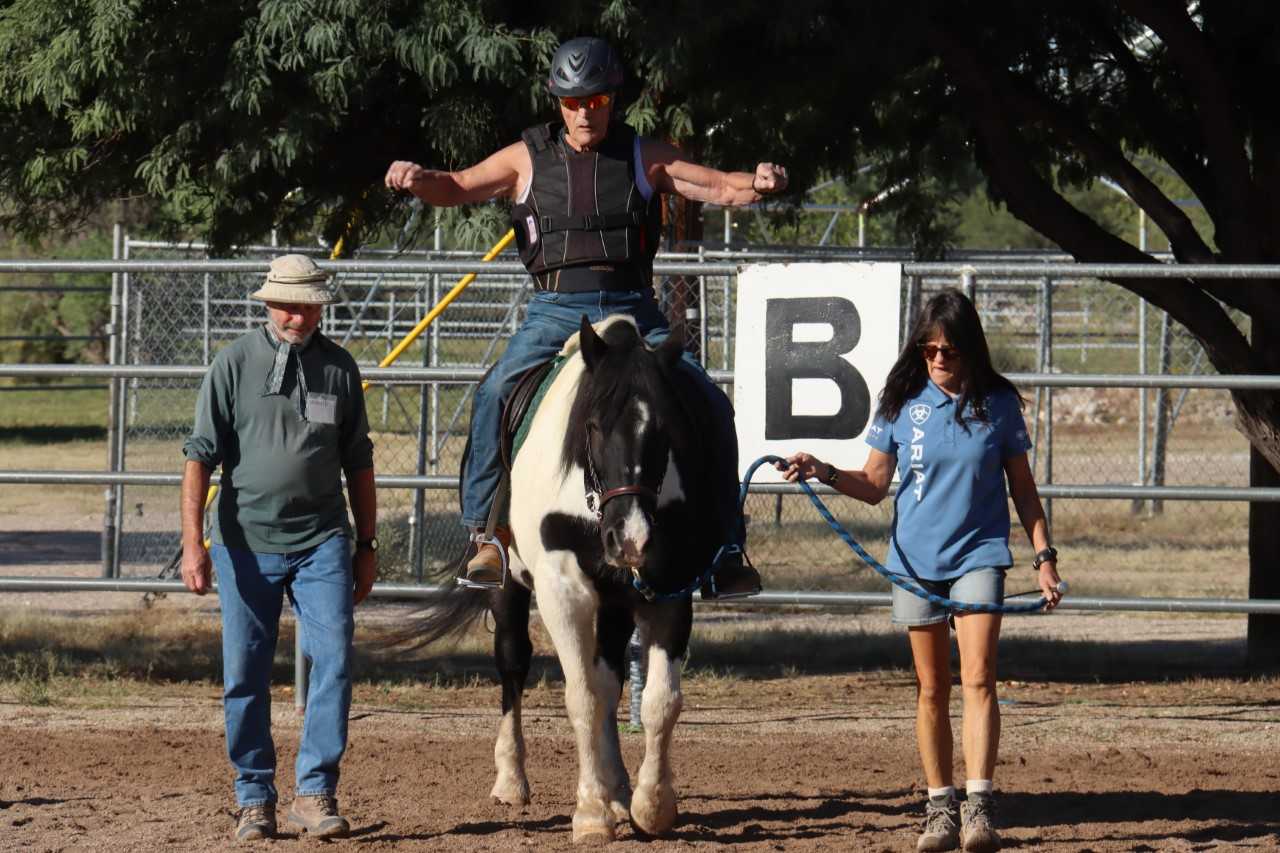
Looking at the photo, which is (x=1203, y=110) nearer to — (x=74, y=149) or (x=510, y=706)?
(x=510, y=706)

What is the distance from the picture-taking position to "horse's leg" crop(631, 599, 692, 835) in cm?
550

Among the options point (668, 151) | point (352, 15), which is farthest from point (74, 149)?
point (668, 151)

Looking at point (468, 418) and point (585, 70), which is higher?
point (585, 70)

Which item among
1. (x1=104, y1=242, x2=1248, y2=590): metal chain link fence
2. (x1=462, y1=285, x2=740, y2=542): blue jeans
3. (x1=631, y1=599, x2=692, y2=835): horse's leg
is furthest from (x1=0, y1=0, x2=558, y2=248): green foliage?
(x1=631, y1=599, x2=692, y2=835): horse's leg

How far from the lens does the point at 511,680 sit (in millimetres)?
6473

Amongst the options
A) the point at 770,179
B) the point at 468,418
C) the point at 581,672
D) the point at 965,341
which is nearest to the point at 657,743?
the point at 581,672

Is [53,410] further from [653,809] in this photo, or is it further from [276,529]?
[653,809]

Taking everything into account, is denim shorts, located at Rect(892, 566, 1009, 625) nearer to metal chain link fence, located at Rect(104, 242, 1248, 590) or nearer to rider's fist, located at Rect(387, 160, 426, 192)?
rider's fist, located at Rect(387, 160, 426, 192)

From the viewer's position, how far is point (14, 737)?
7.45 m

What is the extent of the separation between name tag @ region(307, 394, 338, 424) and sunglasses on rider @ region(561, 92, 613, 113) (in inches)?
51.3

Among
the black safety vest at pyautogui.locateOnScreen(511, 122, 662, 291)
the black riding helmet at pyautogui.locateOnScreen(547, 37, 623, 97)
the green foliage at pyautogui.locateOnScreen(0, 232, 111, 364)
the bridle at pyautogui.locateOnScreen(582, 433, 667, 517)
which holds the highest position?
the green foliage at pyautogui.locateOnScreen(0, 232, 111, 364)

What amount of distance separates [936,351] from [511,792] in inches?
91.3

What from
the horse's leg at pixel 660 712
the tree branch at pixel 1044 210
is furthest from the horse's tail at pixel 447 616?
the tree branch at pixel 1044 210

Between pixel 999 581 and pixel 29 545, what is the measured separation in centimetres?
1205
